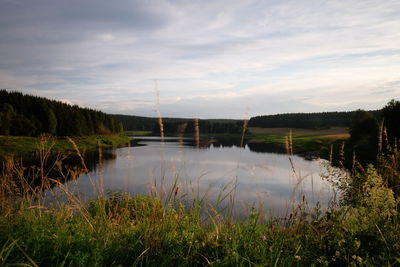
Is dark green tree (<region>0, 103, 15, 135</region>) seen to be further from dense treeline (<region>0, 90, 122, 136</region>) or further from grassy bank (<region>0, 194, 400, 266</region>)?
grassy bank (<region>0, 194, 400, 266</region>)

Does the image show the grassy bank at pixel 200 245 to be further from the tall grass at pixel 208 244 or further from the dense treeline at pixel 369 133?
the dense treeline at pixel 369 133

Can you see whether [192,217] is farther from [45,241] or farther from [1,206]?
[1,206]

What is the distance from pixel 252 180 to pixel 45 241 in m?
17.3

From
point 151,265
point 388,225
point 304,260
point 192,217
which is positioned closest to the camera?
point 151,265

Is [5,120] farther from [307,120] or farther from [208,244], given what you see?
[307,120]

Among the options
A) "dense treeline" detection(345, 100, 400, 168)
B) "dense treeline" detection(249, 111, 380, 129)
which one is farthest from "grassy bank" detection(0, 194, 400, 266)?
"dense treeline" detection(249, 111, 380, 129)

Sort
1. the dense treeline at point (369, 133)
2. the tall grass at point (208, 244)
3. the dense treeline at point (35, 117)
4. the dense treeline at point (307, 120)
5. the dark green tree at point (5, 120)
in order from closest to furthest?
the tall grass at point (208, 244) < the dense treeline at point (369, 133) < the dark green tree at point (5, 120) < the dense treeline at point (35, 117) < the dense treeline at point (307, 120)

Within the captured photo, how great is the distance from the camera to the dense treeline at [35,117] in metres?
59.4

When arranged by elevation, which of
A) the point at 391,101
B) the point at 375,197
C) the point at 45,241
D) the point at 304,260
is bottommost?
the point at 304,260

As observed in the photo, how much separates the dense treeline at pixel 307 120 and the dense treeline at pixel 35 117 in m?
81.5

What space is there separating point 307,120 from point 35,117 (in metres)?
103

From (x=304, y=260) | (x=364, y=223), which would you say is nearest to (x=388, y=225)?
(x=364, y=223)

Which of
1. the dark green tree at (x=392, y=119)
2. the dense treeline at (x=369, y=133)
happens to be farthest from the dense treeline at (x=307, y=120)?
the dark green tree at (x=392, y=119)

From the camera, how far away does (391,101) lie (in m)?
35.2
